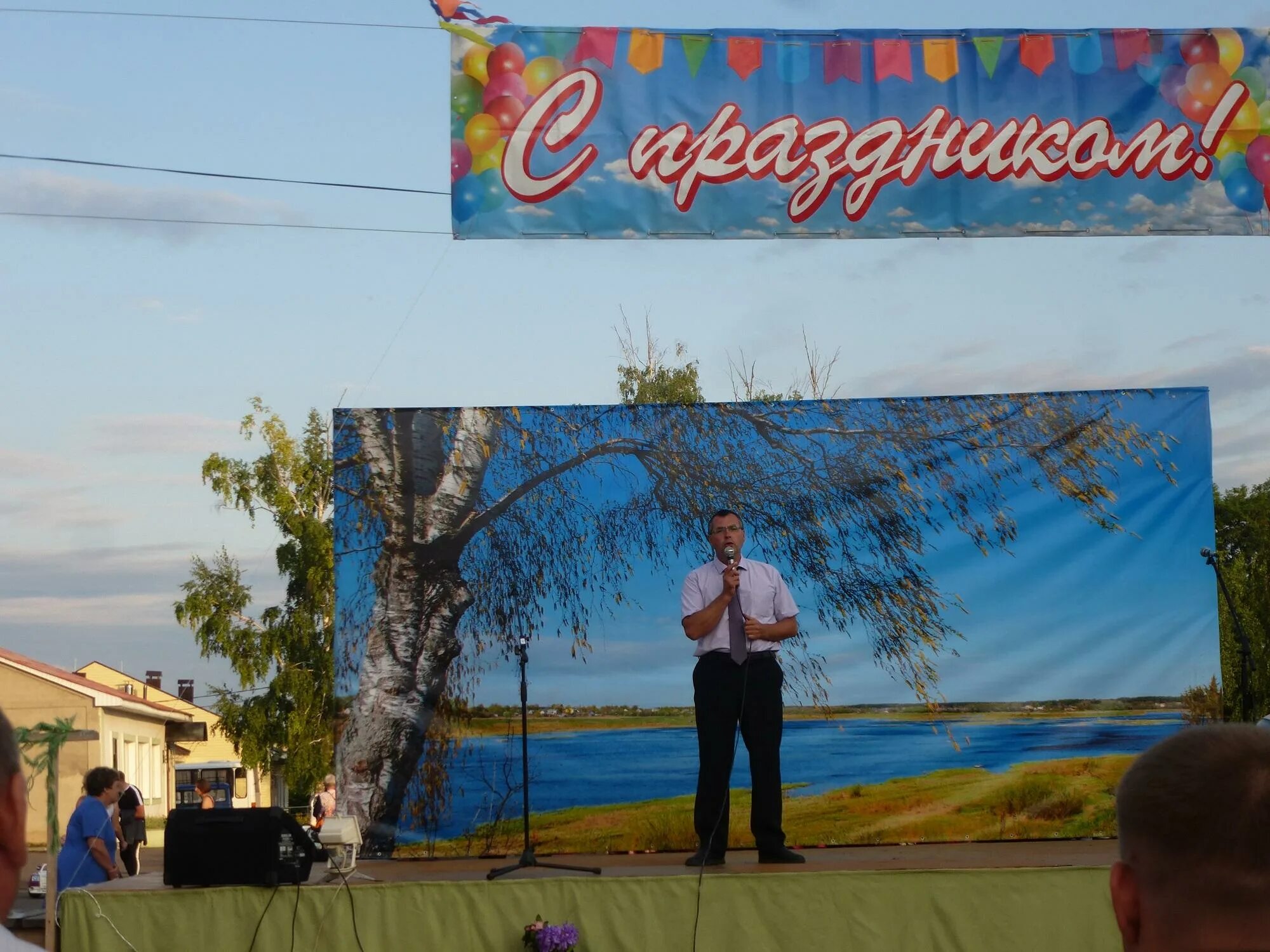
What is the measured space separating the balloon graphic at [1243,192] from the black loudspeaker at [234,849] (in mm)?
4768

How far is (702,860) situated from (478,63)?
133 inches

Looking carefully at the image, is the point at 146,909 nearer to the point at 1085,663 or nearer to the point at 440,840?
the point at 440,840

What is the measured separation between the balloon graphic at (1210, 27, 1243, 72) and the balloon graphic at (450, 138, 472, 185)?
3353mm

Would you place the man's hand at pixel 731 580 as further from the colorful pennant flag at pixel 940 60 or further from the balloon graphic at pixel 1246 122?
the balloon graphic at pixel 1246 122

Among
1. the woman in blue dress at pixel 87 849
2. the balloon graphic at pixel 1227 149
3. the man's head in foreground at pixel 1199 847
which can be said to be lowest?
the woman in blue dress at pixel 87 849

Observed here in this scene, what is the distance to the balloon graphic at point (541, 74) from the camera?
5.64m

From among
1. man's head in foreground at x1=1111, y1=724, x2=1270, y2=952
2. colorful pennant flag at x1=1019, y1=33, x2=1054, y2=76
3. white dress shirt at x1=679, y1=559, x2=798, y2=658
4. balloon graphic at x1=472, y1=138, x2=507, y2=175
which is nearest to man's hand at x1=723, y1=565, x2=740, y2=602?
white dress shirt at x1=679, y1=559, x2=798, y2=658

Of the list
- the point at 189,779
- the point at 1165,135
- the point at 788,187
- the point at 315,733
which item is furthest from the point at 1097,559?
the point at 189,779

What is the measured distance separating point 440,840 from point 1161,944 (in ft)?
19.2

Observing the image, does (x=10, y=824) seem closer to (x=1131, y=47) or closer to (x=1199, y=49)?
(x=1131, y=47)

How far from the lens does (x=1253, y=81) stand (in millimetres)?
5945

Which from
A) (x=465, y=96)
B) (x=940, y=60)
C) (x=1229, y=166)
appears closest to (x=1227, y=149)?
(x=1229, y=166)

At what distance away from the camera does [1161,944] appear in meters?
1.05

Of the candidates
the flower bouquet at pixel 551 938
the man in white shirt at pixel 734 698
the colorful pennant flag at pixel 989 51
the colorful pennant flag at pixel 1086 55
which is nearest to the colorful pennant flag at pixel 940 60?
the colorful pennant flag at pixel 989 51
